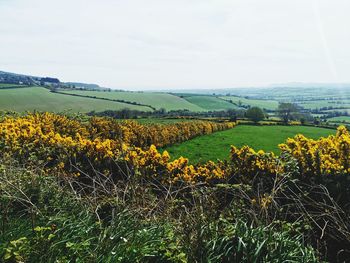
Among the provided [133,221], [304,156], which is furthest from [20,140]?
[304,156]

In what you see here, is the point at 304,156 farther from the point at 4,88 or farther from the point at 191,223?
the point at 4,88

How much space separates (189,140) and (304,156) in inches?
1137

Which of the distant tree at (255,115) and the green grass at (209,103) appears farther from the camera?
the green grass at (209,103)

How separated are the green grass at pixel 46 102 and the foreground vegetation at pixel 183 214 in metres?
74.6

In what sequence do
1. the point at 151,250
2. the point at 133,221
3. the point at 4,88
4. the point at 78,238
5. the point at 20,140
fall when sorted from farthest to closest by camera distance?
the point at 4,88, the point at 20,140, the point at 133,221, the point at 78,238, the point at 151,250

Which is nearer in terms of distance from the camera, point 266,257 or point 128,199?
point 266,257

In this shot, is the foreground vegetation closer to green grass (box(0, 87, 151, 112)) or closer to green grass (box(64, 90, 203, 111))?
green grass (box(0, 87, 151, 112))

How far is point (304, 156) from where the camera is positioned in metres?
7.02

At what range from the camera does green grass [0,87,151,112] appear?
3161 inches

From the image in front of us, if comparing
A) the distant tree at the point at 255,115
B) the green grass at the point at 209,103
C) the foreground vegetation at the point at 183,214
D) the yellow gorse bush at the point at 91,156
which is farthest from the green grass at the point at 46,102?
the foreground vegetation at the point at 183,214

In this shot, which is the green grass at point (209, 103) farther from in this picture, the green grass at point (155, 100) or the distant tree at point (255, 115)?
the distant tree at point (255, 115)

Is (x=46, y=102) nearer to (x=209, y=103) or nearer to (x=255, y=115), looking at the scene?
(x=255, y=115)

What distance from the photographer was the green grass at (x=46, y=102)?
80294 mm

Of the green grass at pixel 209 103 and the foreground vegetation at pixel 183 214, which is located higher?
the foreground vegetation at pixel 183 214
